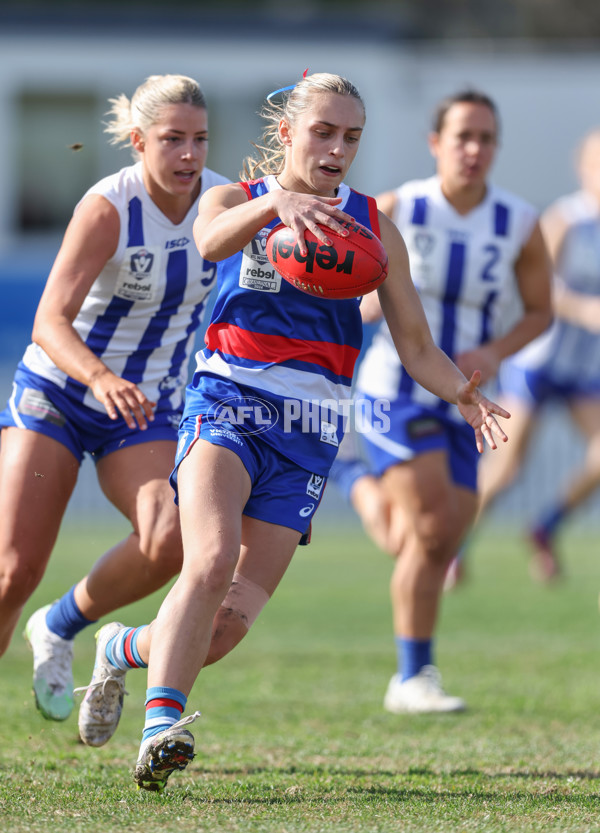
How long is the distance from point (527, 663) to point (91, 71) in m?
13.7

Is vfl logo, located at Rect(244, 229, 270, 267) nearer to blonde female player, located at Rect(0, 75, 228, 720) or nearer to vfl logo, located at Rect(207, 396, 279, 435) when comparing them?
vfl logo, located at Rect(207, 396, 279, 435)

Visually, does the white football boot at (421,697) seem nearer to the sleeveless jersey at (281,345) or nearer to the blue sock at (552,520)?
the sleeveless jersey at (281,345)

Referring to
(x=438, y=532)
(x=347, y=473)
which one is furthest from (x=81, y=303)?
(x=347, y=473)

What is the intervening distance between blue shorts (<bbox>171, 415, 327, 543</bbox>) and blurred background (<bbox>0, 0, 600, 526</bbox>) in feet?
45.8

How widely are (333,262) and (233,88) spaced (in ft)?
51.1

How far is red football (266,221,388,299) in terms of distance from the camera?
3.64 metres

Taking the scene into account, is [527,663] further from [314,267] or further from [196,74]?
[196,74]

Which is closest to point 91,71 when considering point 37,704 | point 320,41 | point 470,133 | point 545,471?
point 320,41

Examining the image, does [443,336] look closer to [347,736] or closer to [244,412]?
[347,736]

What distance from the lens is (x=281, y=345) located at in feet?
13.1

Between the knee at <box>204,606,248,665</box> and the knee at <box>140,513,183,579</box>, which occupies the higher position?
the knee at <box>140,513,183,579</box>

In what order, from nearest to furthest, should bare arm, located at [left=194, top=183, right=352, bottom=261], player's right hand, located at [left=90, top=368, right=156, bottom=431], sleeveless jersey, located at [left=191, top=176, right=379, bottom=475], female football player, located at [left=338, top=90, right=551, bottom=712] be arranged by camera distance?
bare arm, located at [left=194, top=183, right=352, bottom=261], player's right hand, located at [left=90, top=368, right=156, bottom=431], sleeveless jersey, located at [left=191, top=176, right=379, bottom=475], female football player, located at [left=338, top=90, right=551, bottom=712]

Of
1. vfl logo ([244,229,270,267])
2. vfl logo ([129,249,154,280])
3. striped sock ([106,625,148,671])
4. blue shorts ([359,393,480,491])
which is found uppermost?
vfl logo ([244,229,270,267])

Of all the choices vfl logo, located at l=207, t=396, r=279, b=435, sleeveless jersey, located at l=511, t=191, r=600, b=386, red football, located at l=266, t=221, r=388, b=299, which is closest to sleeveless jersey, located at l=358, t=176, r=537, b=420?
vfl logo, located at l=207, t=396, r=279, b=435
